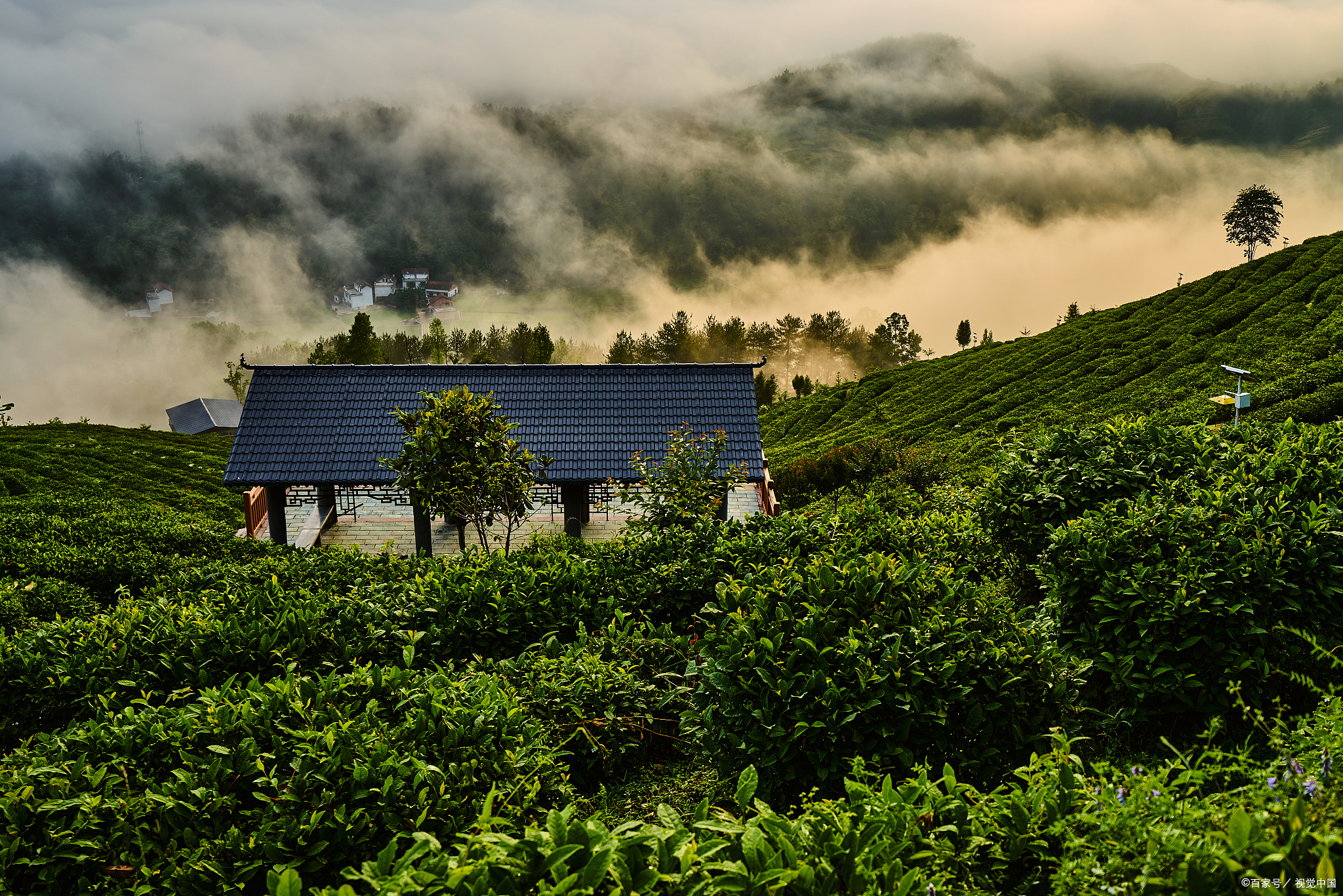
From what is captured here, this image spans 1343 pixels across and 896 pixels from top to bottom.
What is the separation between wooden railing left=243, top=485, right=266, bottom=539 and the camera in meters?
16.8

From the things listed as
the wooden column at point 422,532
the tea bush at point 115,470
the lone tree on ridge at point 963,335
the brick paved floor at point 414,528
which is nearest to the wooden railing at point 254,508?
the brick paved floor at point 414,528

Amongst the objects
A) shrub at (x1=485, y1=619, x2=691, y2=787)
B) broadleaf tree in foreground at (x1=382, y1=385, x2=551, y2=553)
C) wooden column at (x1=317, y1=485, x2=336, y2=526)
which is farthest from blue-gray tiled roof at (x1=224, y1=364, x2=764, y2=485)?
shrub at (x1=485, y1=619, x2=691, y2=787)

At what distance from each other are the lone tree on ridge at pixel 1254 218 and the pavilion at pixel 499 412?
63096 mm

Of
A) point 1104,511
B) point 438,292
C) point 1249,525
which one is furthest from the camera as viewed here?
point 438,292

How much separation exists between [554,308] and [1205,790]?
197839mm

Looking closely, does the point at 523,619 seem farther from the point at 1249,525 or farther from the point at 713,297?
the point at 713,297

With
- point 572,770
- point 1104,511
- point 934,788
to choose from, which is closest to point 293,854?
point 572,770

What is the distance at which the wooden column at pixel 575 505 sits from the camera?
1669cm

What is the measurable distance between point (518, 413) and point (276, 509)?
5.39m

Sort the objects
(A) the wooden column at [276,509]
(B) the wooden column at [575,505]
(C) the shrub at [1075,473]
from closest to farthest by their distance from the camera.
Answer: (C) the shrub at [1075,473] < (A) the wooden column at [276,509] < (B) the wooden column at [575,505]

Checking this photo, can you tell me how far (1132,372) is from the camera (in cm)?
3078

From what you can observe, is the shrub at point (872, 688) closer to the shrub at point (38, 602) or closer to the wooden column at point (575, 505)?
the shrub at point (38, 602)

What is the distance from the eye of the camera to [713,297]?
196875mm

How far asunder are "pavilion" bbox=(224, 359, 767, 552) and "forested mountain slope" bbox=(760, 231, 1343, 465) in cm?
1101
